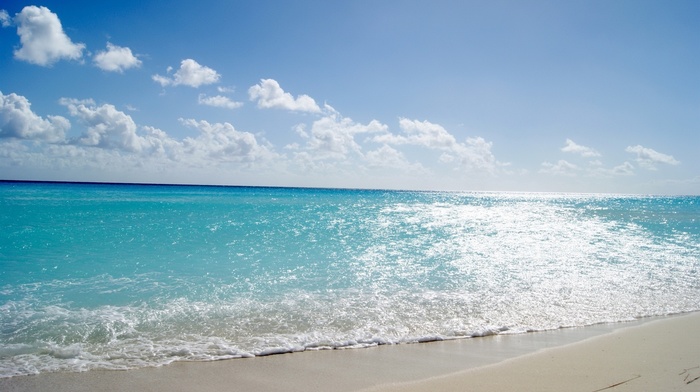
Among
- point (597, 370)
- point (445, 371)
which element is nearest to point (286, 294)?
point (445, 371)

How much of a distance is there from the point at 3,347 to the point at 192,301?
3.01 m

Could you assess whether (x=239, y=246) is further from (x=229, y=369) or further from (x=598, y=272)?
(x=598, y=272)

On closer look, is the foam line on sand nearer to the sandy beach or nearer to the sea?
the sandy beach

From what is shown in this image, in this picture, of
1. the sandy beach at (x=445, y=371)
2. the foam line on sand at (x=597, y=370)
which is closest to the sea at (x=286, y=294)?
the sandy beach at (x=445, y=371)

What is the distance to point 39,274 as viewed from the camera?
10.1 meters

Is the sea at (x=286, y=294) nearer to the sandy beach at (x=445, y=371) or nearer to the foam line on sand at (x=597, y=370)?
the sandy beach at (x=445, y=371)

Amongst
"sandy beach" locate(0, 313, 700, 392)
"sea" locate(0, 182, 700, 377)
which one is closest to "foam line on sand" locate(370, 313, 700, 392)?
"sandy beach" locate(0, 313, 700, 392)

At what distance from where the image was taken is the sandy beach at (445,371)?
14.9 ft

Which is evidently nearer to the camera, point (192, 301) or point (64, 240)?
point (192, 301)

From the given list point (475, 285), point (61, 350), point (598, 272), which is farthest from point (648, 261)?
point (61, 350)

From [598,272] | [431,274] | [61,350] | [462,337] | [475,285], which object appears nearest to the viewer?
[61,350]

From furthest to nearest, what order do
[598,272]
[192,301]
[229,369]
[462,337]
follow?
[598,272] < [192,301] < [462,337] < [229,369]

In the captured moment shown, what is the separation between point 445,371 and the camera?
5.00 m

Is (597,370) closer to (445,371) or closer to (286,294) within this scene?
(445,371)
